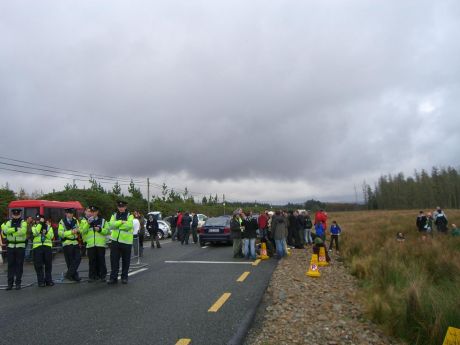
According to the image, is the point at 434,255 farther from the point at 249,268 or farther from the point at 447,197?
the point at 447,197

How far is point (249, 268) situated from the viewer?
39.3 ft

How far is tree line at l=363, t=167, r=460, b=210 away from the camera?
363 ft

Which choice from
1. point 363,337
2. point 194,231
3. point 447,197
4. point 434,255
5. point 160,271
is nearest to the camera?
point 363,337

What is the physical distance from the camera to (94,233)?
10062 millimetres

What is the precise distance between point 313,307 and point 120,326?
3.16 meters

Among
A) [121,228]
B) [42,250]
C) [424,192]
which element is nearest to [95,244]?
[121,228]

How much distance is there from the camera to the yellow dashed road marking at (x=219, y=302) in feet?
22.7

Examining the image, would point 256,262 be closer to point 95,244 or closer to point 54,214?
point 95,244

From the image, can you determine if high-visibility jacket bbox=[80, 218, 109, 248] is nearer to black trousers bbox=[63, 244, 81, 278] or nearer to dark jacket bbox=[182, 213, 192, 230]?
black trousers bbox=[63, 244, 81, 278]

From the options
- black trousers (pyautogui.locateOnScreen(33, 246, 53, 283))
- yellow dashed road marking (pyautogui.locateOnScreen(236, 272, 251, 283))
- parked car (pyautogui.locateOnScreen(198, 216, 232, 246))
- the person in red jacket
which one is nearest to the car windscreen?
parked car (pyautogui.locateOnScreen(198, 216, 232, 246))

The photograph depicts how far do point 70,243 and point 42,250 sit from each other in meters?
0.69

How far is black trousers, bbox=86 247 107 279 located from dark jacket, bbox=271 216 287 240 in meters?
6.22

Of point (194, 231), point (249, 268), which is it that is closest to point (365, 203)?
point (194, 231)

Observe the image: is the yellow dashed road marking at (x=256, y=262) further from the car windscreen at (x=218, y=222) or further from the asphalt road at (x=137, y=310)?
the car windscreen at (x=218, y=222)
